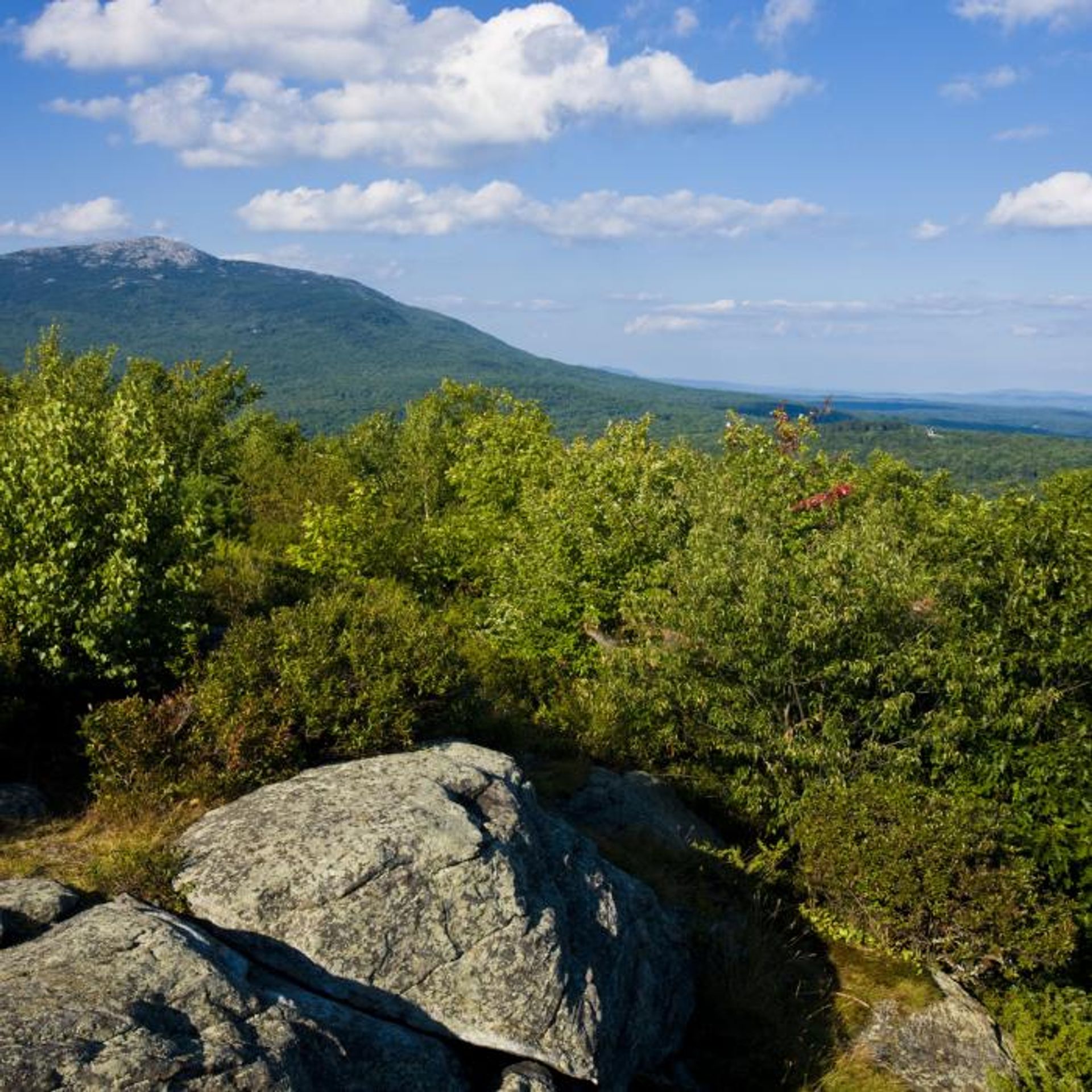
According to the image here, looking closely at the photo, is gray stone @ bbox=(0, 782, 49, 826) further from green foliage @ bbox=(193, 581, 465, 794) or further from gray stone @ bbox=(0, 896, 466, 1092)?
gray stone @ bbox=(0, 896, 466, 1092)

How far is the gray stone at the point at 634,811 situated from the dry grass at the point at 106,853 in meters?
7.98

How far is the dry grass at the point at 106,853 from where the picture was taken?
35.9 feet

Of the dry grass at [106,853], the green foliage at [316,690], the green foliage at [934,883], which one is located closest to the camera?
the dry grass at [106,853]

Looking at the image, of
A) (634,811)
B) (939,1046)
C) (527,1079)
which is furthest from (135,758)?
(939,1046)

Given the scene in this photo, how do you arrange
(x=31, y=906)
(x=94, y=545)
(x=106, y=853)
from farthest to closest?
(x=94, y=545), (x=106, y=853), (x=31, y=906)

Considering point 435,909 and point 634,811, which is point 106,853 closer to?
point 435,909

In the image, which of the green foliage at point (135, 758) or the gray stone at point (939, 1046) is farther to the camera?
the gray stone at point (939, 1046)

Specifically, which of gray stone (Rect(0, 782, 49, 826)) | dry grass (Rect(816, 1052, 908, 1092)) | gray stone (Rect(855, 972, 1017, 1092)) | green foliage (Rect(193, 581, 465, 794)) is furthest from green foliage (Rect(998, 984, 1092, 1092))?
gray stone (Rect(0, 782, 49, 826))

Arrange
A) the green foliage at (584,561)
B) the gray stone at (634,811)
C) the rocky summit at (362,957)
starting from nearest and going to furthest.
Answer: the rocky summit at (362,957)
the gray stone at (634,811)
the green foliage at (584,561)

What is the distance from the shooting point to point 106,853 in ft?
40.3

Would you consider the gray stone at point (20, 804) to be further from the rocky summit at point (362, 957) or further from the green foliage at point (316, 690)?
the rocky summit at point (362, 957)

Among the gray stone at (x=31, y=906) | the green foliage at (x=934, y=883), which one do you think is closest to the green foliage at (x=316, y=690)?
the gray stone at (x=31, y=906)

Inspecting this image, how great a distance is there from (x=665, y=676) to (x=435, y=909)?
1210 centimetres

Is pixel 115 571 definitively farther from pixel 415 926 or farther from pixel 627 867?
pixel 627 867
